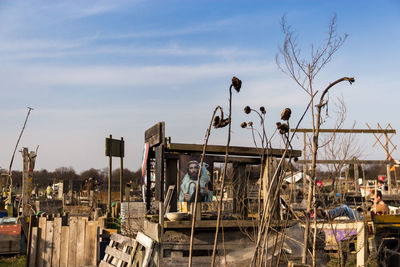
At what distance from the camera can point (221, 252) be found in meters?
6.41

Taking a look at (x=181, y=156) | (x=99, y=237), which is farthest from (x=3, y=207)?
(x=181, y=156)

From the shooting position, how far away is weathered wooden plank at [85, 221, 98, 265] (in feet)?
31.4

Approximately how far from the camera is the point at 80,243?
9625 mm

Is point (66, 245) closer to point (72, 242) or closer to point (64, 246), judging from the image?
point (64, 246)

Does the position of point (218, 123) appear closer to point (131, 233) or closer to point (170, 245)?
point (170, 245)

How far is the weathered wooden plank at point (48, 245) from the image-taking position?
966cm

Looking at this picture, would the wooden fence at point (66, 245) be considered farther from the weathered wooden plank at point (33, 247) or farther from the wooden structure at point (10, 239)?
the wooden structure at point (10, 239)

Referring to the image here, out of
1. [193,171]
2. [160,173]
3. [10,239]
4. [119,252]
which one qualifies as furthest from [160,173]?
[10,239]

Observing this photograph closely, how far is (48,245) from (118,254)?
2723mm

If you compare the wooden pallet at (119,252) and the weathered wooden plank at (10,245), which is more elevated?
the wooden pallet at (119,252)

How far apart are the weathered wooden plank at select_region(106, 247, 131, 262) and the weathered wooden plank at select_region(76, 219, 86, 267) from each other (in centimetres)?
152

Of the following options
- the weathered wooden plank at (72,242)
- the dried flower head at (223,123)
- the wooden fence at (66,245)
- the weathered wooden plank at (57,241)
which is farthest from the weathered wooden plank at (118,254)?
the dried flower head at (223,123)

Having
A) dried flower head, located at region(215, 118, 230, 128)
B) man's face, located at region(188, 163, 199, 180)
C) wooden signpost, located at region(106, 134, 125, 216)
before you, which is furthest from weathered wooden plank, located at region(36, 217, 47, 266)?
dried flower head, located at region(215, 118, 230, 128)

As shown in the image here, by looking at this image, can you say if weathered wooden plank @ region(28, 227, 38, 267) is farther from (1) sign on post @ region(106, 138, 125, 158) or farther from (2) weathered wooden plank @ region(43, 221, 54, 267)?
(1) sign on post @ region(106, 138, 125, 158)
